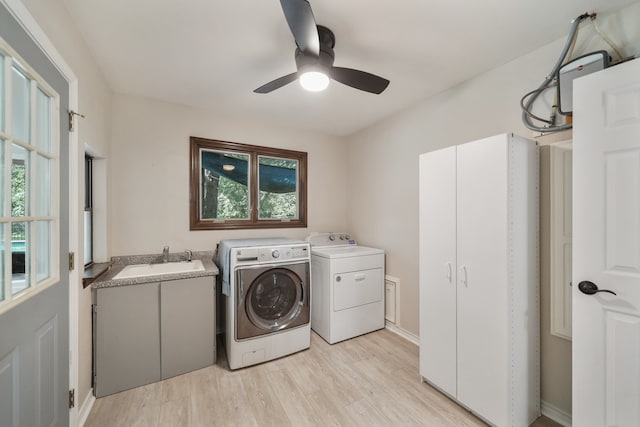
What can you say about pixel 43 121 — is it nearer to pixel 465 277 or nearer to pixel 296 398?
pixel 296 398

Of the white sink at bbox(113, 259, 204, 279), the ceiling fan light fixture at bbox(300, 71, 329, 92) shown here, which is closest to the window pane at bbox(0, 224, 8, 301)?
the white sink at bbox(113, 259, 204, 279)

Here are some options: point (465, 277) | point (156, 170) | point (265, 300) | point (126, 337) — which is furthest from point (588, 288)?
point (156, 170)

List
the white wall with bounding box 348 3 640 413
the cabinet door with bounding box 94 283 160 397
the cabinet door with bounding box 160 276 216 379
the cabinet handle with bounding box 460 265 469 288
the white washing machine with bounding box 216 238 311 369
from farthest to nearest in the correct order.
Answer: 1. the white washing machine with bounding box 216 238 311 369
2. the cabinet door with bounding box 160 276 216 379
3. the cabinet door with bounding box 94 283 160 397
4. the cabinet handle with bounding box 460 265 469 288
5. the white wall with bounding box 348 3 640 413

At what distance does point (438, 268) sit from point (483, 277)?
33cm

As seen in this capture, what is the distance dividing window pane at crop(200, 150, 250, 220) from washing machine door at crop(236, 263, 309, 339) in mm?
1025

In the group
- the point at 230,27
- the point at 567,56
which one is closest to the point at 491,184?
the point at 567,56

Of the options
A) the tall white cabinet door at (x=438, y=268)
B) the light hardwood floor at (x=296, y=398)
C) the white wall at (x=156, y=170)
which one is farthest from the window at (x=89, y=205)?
the tall white cabinet door at (x=438, y=268)

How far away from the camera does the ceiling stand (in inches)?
57.9

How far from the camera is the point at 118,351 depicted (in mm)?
2014

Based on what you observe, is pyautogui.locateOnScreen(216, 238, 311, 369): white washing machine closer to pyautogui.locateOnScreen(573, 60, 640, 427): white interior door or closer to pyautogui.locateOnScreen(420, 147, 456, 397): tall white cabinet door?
pyautogui.locateOnScreen(420, 147, 456, 397): tall white cabinet door

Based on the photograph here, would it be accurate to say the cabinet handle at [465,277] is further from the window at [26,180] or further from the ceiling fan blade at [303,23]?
the window at [26,180]

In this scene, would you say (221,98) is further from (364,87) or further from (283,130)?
(364,87)

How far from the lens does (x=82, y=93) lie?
5.61ft

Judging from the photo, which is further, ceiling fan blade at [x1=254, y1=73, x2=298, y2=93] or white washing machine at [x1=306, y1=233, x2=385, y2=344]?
white washing machine at [x1=306, y1=233, x2=385, y2=344]
